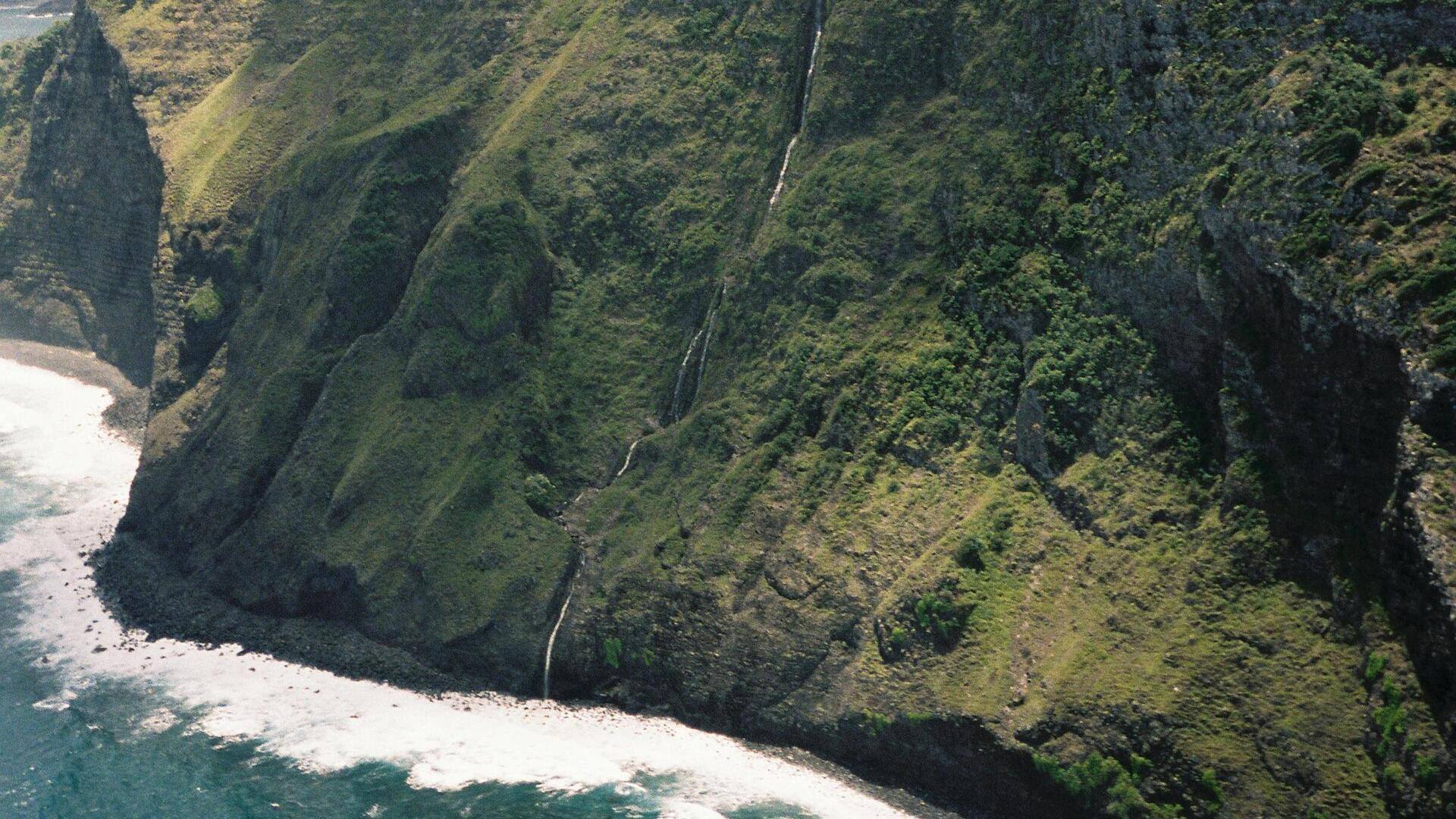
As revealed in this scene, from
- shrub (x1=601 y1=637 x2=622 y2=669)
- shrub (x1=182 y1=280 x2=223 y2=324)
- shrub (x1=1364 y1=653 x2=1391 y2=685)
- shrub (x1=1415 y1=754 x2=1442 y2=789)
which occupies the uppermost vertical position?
shrub (x1=182 y1=280 x2=223 y2=324)

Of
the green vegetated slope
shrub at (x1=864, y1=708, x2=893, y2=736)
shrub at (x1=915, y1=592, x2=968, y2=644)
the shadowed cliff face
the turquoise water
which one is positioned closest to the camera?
the green vegetated slope

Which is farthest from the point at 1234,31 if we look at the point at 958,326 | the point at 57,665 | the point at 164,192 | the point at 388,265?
the point at 164,192

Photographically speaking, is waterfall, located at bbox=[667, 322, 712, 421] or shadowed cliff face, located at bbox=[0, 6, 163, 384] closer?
waterfall, located at bbox=[667, 322, 712, 421]

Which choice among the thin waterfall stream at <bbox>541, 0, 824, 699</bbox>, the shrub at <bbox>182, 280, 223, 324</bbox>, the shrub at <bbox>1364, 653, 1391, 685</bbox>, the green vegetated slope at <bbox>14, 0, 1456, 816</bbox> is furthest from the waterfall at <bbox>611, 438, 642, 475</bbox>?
the shrub at <bbox>1364, 653, 1391, 685</bbox>

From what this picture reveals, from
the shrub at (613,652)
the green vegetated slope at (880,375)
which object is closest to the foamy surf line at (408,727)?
the shrub at (613,652)

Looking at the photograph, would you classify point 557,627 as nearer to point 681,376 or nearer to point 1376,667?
point 681,376

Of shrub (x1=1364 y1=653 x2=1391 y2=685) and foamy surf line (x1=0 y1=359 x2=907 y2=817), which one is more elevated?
shrub (x1=1364 y1=653 x2=1391 y2=685)

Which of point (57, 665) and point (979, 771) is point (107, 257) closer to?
→ point (57, 665)

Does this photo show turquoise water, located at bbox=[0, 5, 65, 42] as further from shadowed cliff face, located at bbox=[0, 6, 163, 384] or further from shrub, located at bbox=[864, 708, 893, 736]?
shrub, located at bbox=[864, 708, 893, 736]
